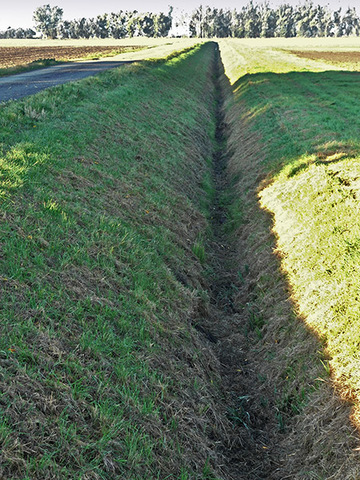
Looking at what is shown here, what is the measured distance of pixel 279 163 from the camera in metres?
11.9

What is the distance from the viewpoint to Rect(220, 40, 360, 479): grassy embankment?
15.3 feet

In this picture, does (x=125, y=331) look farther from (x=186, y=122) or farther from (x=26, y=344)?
(x=186, y=122)

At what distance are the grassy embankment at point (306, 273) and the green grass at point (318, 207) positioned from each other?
0.02 metres

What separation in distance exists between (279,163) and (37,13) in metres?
214

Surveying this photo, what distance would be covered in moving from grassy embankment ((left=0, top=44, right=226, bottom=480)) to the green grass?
5.78 feet

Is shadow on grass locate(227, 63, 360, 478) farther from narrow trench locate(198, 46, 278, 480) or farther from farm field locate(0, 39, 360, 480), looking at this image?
narrow trench locate(198, 46, 278, 480)

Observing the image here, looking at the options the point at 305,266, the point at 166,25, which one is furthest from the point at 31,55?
the point at 166,25

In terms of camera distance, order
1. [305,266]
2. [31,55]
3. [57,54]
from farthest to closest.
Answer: [57,54]
[31,55]
[305,266]

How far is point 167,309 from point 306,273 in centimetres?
254

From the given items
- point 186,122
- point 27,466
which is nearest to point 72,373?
point 27,466

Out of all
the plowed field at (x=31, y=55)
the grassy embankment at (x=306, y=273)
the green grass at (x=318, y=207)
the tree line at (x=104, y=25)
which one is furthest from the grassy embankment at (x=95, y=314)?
the tree line at (x=104, y=25)

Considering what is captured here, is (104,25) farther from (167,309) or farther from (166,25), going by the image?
(167,309)

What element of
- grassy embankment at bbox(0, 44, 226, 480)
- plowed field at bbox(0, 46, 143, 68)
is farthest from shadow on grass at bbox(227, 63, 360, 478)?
plowed field at bbox(0, 46, 143, 68)

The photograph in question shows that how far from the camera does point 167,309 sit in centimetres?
625
